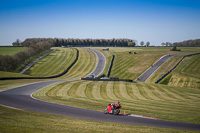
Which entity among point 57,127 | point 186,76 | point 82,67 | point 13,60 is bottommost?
point 186,76

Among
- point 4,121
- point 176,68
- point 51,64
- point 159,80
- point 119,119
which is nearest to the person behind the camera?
point 4,121

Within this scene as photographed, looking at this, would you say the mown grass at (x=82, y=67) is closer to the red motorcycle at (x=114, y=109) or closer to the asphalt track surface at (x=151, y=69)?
the asphalt track surface at (x=151, y=69)

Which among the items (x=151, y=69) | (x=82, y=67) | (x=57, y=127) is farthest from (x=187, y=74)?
(x=57, y=127)

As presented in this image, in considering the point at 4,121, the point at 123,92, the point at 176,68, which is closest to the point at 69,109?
the point at 4,121

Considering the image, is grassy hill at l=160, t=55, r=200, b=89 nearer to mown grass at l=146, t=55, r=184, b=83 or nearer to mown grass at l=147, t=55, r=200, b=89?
mown grass at l=147, t=55, r=200, b=89

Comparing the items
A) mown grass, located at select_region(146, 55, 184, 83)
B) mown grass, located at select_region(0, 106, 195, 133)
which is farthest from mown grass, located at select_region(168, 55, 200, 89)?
mown grass, located at select_region(0, 106, 195, 133)

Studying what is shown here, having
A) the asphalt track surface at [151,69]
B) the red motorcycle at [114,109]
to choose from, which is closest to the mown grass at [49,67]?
the asphalt track surface at [151,69]

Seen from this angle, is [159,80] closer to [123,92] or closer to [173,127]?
[123,92]

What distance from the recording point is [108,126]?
57.7 ft

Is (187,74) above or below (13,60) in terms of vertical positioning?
below

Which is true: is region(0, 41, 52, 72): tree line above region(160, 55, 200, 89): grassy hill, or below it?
above

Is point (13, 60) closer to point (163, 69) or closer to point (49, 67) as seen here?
point (49, 67)

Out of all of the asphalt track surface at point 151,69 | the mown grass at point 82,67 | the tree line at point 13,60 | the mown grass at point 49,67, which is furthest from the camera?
the mown grass at point 49,67

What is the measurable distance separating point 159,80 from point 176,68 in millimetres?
15872
